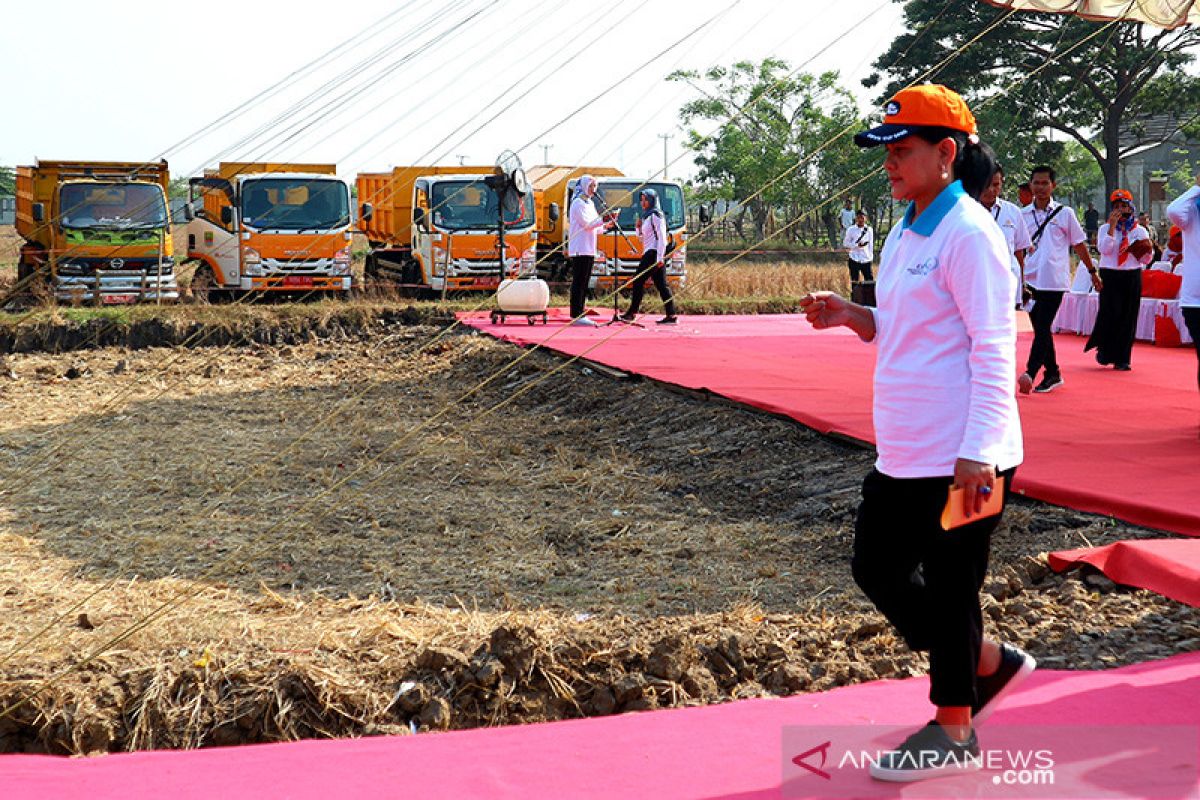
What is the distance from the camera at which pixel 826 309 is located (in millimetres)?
3135

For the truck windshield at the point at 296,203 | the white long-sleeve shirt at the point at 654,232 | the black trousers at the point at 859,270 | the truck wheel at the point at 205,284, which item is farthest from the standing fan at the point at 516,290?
the black trousers at the point at 859,270

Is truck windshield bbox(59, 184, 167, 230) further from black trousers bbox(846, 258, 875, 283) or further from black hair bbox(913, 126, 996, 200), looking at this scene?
black hair bbox(913, 126, 996, 200)

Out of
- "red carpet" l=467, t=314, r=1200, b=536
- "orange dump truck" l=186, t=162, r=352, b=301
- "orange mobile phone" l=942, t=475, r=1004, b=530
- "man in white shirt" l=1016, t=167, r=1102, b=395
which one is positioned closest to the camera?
"orange mobile phone" l=942, t=475, r=1004, b=530

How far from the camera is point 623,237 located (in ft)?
69.7

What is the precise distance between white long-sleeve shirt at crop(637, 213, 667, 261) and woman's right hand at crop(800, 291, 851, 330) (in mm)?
11172

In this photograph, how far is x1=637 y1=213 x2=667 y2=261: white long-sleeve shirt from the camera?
14414 millimetres

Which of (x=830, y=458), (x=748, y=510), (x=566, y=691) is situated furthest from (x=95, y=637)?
(x=830, y=458)

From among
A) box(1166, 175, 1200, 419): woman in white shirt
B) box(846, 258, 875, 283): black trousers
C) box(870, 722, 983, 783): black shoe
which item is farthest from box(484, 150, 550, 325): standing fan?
box(870, 722, 983, 783): black shoe

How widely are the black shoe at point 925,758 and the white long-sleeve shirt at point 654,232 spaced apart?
1166cm

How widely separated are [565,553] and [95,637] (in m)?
2.46

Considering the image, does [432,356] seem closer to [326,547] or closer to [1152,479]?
[326,547]

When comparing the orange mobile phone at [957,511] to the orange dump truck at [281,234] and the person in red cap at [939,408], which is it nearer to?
the person in red cap at [939,408]

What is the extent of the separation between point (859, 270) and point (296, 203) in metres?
9.37

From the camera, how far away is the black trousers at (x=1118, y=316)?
10547 mm
